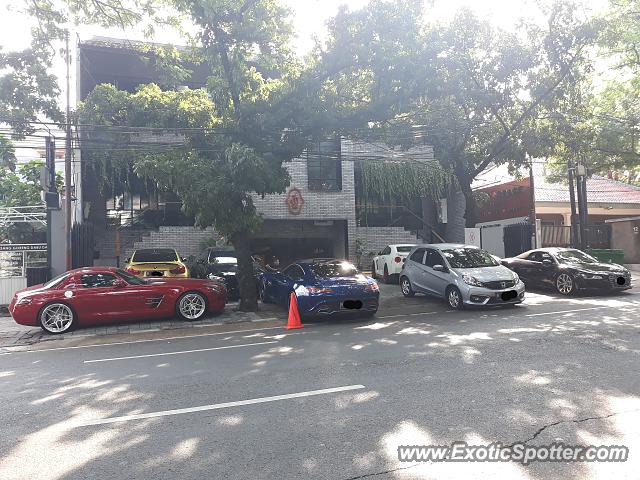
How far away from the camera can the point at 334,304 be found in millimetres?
9906

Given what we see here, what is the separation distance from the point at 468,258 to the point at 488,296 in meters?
1.49

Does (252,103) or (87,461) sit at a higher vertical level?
(252,103)

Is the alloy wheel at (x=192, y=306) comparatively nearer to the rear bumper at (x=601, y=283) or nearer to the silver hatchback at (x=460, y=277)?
the silver hatchback at (x=460, y=277)

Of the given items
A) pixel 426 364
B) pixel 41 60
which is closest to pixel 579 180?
pixel 426 364

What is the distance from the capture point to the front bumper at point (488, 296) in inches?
417

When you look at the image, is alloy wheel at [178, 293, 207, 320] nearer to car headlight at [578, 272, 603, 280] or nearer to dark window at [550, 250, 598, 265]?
car headlight at [578, 272, 603, 280]

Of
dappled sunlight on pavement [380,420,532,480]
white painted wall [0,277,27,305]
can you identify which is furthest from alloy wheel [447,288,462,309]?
white painted wall [0,277,27,305]

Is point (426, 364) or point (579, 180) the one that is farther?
point (579, 180)

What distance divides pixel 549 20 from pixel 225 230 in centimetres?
1069

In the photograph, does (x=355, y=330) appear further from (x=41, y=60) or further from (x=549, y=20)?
(x=41, y=60)

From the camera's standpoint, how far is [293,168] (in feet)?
70.9

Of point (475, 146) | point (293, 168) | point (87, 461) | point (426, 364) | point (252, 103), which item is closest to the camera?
point (87, 461)

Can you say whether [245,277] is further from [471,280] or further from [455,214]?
[455,214]

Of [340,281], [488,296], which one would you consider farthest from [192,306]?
[488,296]
